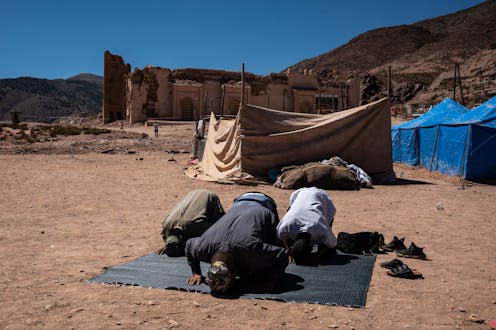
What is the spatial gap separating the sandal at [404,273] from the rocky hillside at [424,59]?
28912 mm

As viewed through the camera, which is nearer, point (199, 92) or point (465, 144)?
point (465, 144)

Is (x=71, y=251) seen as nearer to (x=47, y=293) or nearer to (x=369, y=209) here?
(x=47, y=293)

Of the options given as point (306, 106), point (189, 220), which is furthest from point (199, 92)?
point (189, 220)

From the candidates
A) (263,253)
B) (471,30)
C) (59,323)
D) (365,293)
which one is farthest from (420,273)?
(471,30)

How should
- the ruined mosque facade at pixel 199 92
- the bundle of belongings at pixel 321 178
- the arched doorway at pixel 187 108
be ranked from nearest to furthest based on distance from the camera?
the bundle of belongings at pixel 321 178
the ruined mosque facade at pixel 199 92
the arched doorway at pixel 187 108

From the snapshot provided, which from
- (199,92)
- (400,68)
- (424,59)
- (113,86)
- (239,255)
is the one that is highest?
(424,59)

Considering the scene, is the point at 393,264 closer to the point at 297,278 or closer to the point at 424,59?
the point at 297,278

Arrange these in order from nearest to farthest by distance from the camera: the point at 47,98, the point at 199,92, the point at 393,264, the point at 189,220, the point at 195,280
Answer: the point at 195,280 → the point at 393,264 → the point at 189,220 → the point at 199,92 → the point at 47,98

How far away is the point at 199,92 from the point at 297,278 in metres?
26.4

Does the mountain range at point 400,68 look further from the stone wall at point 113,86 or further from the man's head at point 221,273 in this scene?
the man's head at point 221,273

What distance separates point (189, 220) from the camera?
4.65 metres

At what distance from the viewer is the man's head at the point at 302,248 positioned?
425cm

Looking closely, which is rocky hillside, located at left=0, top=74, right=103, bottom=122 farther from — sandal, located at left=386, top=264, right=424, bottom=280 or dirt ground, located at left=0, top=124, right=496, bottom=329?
sandal, located at left=386, top=264, right=424, bottom=280

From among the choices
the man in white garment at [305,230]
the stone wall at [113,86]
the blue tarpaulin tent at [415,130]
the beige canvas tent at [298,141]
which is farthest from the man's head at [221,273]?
the stone wall at [113,86]
